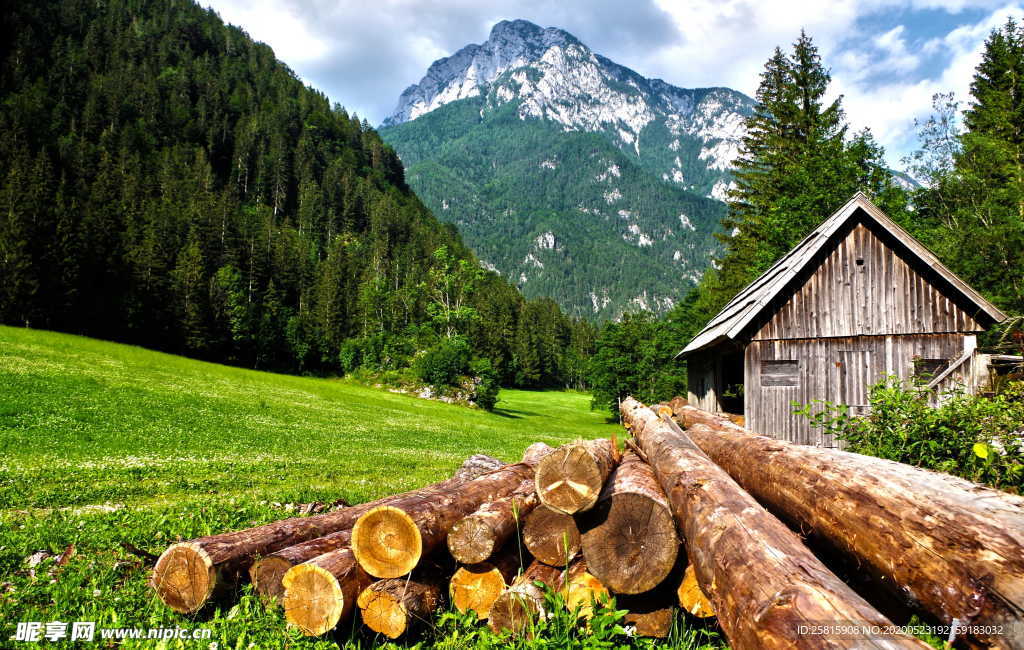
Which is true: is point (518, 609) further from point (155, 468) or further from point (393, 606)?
point (155, 468)

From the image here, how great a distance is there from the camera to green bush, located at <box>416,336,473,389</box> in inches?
1996

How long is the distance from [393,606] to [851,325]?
15.9 m

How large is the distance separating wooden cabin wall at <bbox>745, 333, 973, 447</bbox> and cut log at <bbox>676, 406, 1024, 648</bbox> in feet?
36.2

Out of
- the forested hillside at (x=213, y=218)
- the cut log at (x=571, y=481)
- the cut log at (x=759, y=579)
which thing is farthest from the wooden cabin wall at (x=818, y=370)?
the forested hillside at (x=213, y=218)

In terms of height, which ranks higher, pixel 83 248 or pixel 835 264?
pixel 83 248

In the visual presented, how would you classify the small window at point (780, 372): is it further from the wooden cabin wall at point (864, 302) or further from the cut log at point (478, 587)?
the cut log at point (478, 587)

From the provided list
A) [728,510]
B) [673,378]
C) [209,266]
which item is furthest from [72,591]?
[209,266]

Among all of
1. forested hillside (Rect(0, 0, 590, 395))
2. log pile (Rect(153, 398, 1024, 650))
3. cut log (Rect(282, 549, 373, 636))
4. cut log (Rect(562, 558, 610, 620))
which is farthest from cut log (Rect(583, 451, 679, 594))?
forested hillside (Rect(0, 0, 590, 395))

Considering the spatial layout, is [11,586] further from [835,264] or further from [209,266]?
[209,266]

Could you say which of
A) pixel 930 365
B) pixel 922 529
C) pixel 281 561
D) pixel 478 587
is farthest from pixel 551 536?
pixel 930 365

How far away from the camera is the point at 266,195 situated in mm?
138500

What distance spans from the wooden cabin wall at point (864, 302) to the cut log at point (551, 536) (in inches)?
514

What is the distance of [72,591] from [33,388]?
20.4m

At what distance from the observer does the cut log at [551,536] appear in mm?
4465
